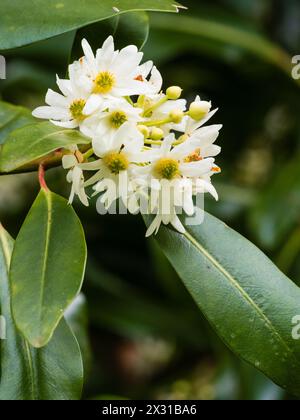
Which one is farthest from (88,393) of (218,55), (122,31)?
(122,31)

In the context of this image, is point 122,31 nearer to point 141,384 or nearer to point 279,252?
point 279,252

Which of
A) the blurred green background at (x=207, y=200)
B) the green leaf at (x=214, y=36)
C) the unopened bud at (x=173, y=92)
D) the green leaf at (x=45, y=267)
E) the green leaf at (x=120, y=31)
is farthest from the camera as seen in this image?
the green leaf at (x=214, y=36)

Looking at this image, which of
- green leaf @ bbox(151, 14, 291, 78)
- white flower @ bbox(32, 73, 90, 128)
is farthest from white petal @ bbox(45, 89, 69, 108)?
green leaf @ bbox(151, 14, 291, 78)

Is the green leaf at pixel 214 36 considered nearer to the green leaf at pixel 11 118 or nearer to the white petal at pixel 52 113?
the green leaf at pixel 11 118

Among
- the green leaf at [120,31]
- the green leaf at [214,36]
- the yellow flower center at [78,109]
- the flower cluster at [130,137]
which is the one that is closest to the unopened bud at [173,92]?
the flower cluster at [130,137]

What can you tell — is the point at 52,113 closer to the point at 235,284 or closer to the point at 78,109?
the point at 78,109

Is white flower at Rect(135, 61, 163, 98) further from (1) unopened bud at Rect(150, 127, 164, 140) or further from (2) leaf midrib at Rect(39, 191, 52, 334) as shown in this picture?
(2) leaf midrib at Rect(39, 191, 52, 334)

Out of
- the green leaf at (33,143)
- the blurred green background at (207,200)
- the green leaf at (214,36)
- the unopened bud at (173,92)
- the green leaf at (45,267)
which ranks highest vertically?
the unopened bud at (173,92)

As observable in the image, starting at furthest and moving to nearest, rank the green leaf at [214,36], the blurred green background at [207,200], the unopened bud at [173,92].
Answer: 1. the green leaf at [214,36]
2. the blurred green background at [207,200]
3. the unopened bud at [173,92]
